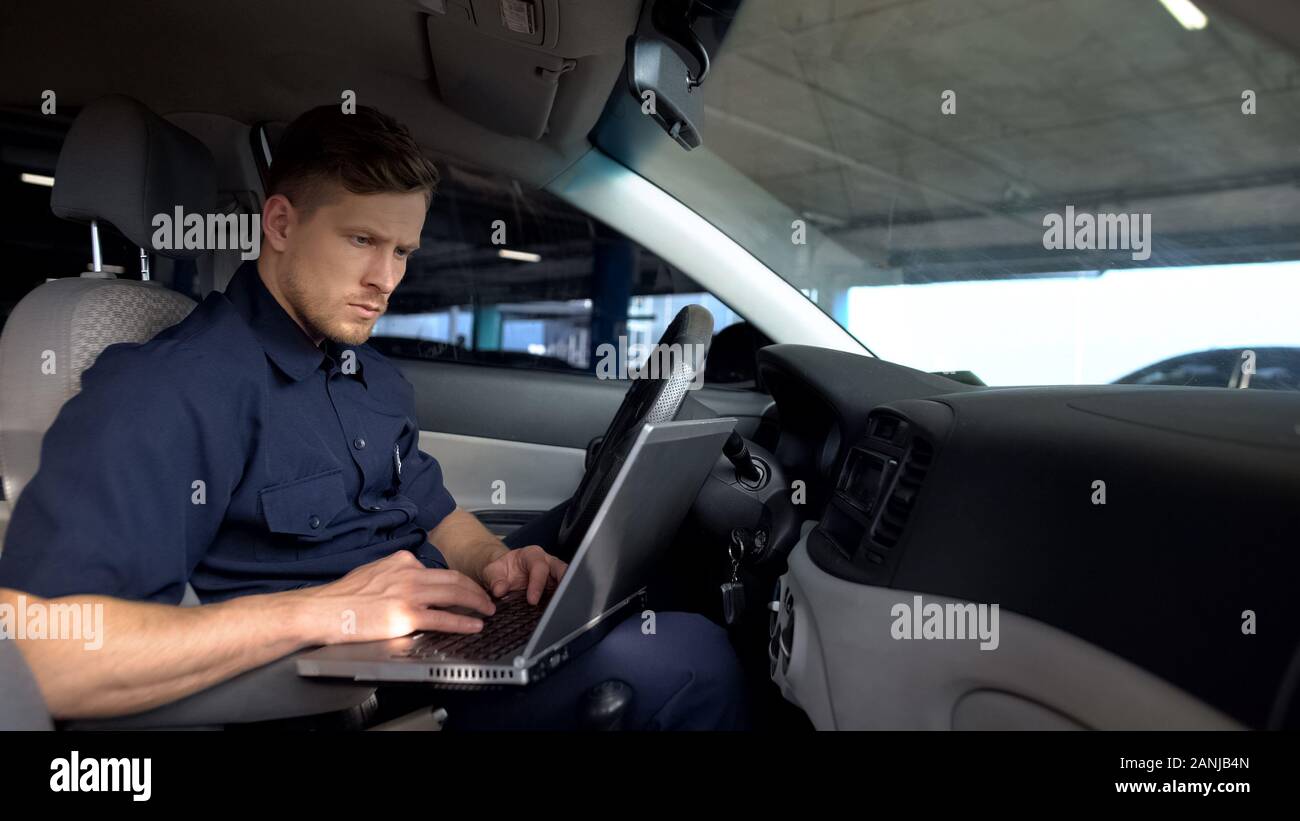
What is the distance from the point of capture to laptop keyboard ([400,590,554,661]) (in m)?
1.00

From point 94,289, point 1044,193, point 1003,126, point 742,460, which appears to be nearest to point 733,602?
point 742,460

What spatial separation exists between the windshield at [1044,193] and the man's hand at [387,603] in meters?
1.01

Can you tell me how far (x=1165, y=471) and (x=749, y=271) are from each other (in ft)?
5.01

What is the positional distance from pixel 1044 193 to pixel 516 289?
1576 millimetres

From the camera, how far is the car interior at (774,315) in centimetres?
82

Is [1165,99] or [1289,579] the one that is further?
[1165,99]

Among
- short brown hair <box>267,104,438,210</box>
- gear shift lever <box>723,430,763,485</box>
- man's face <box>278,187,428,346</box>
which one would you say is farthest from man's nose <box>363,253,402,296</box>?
gear shift lever <box>723,430,763,485</box>

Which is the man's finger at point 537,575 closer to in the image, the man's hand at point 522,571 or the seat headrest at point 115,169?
the man's hand at point 522,571

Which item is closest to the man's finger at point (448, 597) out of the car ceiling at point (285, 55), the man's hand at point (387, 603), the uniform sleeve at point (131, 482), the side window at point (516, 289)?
the man's hand at point (387, 603)

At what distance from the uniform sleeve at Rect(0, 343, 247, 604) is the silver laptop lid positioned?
441mm

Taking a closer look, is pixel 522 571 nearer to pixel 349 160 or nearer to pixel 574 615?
pixel 574 615

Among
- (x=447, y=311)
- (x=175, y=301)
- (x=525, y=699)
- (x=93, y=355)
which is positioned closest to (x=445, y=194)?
(x=447, y=311)
